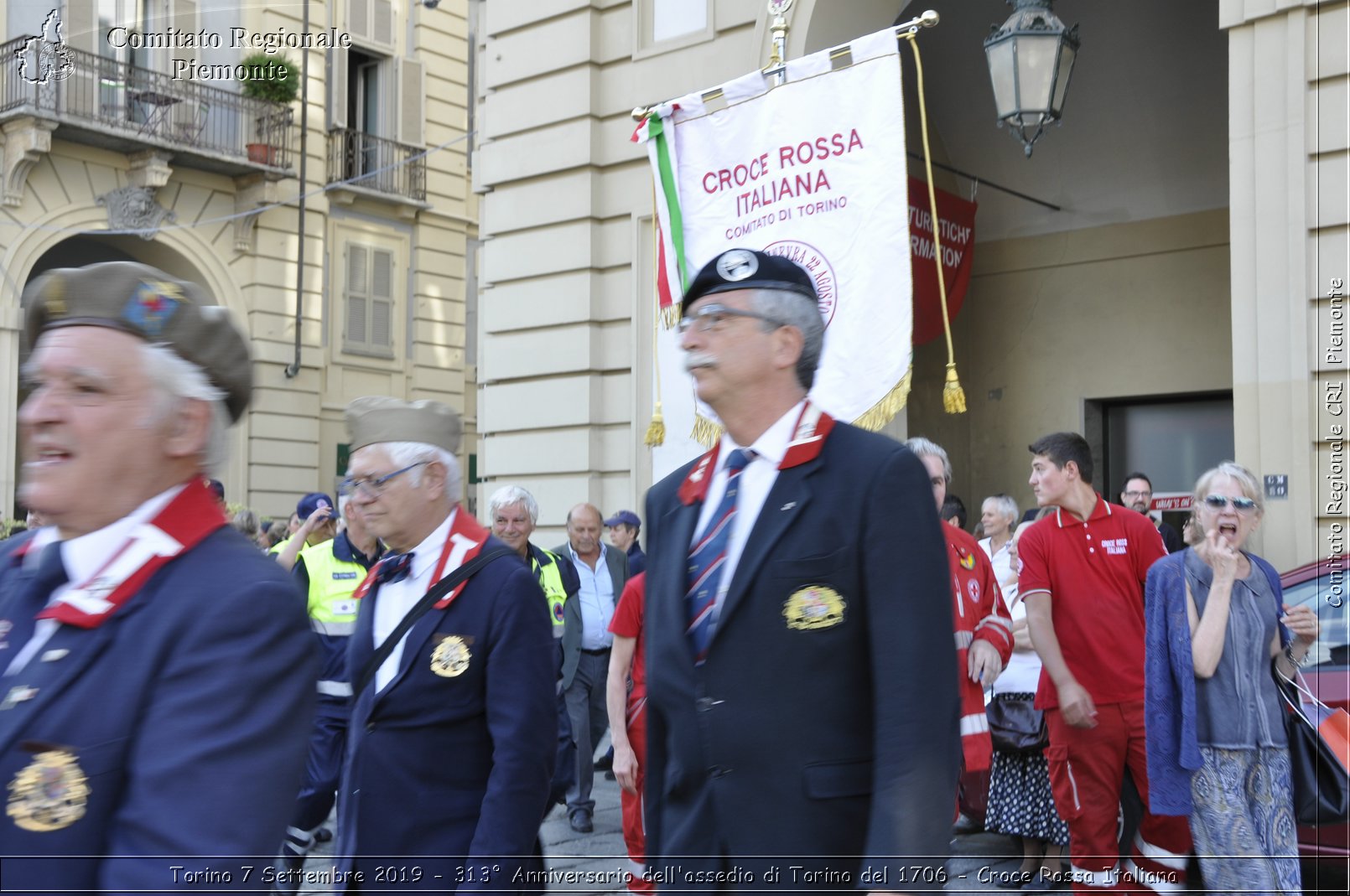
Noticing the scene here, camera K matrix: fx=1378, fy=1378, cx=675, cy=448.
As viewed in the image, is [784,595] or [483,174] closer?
[784,595]

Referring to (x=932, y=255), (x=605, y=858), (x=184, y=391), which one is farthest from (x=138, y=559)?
(x=932, y=255)

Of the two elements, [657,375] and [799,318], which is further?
[657,375]

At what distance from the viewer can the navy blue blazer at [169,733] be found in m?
1.93

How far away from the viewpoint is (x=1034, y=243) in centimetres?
1284

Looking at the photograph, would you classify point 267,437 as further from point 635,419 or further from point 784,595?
point 784,595

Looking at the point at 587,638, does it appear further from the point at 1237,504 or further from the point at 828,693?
the point at 828,693

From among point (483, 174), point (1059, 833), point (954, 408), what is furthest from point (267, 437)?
point (1059, 833)

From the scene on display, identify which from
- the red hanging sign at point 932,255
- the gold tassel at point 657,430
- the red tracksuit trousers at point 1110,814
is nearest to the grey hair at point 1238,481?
the red tracksuit trousers at point 1110,814

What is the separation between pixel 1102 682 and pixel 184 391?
16.4 ft

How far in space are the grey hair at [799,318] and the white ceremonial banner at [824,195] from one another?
5111 mm

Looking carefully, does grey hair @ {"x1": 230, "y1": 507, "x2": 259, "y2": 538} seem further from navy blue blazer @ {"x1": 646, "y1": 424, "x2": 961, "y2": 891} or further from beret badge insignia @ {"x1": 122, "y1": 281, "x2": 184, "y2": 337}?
beret badge insignia @ {"x1": 122, "y1": 281, "x2": 184, "y2": 337}

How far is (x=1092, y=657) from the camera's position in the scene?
6293 mm

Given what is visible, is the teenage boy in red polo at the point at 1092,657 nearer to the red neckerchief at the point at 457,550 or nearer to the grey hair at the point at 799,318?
the red neckerchief at the point at 457,550

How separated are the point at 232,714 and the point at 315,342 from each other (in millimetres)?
22391
